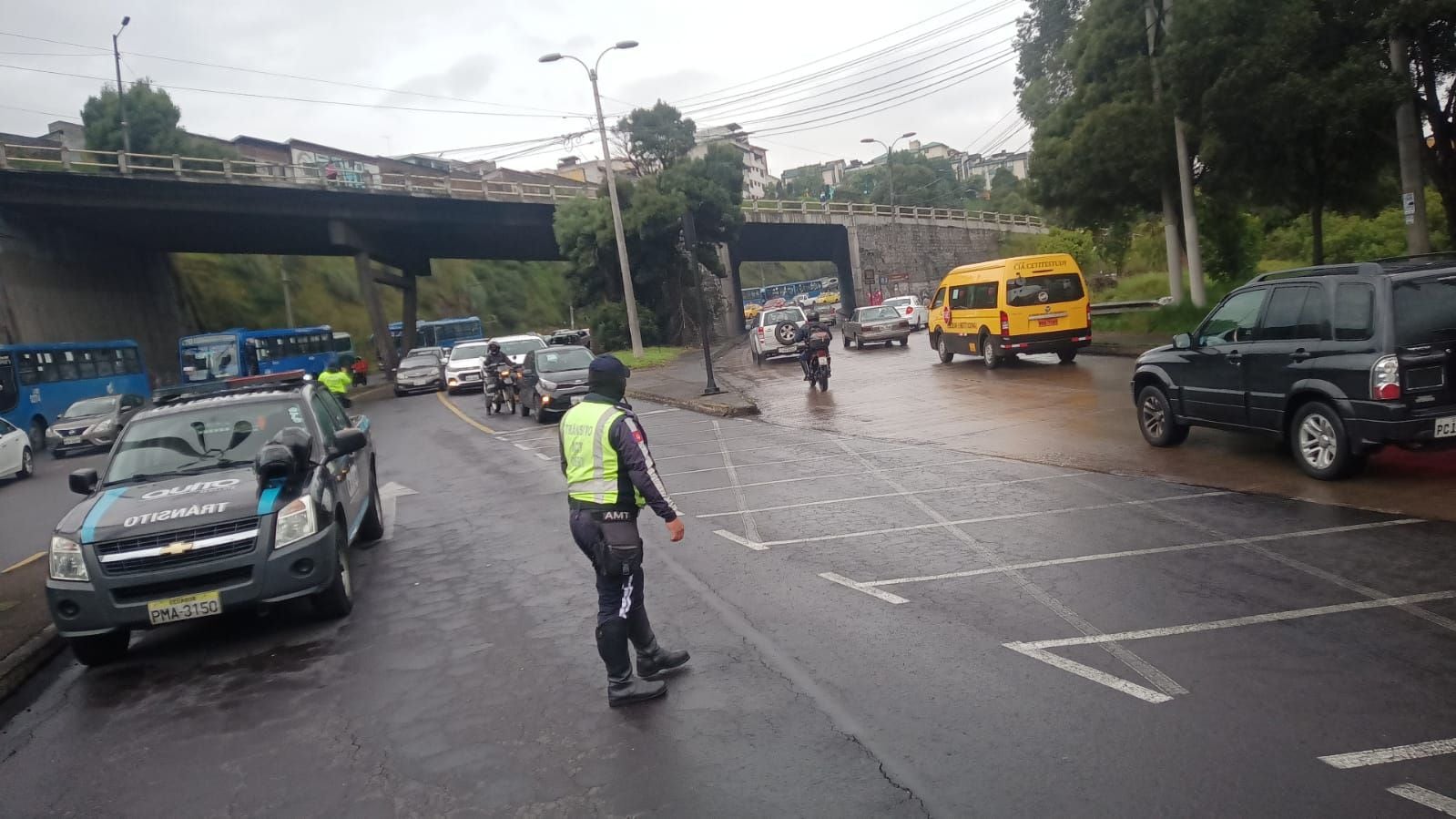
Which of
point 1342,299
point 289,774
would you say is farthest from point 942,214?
point 289,774

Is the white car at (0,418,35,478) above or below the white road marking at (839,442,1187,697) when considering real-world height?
above

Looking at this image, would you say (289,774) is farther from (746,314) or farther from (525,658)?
(746,314)

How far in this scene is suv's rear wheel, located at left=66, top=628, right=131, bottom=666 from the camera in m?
6.62

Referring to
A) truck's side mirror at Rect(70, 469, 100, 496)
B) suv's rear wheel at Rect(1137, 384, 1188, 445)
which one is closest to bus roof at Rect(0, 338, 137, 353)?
truck's side mirror at Rect(70, 469, 100, 496)

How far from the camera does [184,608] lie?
6.44 metres

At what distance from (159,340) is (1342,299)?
157ft

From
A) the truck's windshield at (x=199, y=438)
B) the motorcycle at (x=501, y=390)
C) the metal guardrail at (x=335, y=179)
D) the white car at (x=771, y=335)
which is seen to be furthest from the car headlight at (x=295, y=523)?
the metal guardrail at (x=335, y=179)

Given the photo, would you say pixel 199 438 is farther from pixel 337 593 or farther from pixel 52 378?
pixel 52 378

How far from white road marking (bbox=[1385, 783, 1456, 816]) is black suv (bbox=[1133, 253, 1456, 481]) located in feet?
17.4

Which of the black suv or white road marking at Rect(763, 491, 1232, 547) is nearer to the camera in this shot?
the black suv

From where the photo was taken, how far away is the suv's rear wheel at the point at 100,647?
662 centimetres

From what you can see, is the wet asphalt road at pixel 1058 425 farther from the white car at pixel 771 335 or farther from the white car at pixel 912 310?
the white car at pixel 912 310

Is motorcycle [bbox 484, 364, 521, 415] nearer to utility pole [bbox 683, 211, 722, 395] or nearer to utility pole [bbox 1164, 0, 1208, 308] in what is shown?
utility pole [bbox 683, 211, 722, 395]

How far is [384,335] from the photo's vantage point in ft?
157
